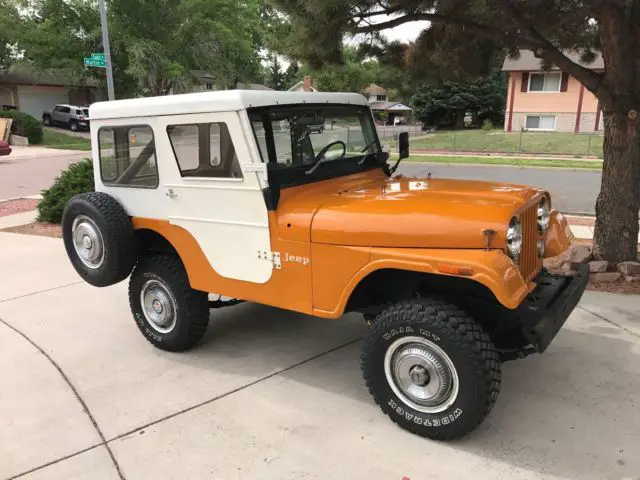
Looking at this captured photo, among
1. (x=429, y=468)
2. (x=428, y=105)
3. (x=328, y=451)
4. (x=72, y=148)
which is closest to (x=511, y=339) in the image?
(x=429, y=468)

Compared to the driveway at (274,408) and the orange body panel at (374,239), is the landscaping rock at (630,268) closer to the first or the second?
the driveway at (274,408)

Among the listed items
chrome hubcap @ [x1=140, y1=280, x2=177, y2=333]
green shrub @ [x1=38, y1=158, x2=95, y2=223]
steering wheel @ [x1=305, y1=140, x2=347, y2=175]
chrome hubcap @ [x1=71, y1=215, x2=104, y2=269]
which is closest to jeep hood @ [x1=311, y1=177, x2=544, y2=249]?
steering wheel @ [x1=305, y1=140, x2=347, y2=175]

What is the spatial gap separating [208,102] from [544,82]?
3314 cm

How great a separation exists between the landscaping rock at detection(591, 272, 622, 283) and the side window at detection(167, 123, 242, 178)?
409 cm

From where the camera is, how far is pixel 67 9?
3198 centimetres

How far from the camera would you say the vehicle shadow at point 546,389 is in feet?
9.51

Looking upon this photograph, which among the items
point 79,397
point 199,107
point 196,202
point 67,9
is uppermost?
point 67,9

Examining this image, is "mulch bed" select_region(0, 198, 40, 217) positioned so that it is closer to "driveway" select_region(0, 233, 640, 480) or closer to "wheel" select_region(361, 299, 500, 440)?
"driveway" select_region(0, 233, 640, 480)

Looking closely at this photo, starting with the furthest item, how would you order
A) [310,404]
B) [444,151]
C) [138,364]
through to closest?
[444,151] → [138,364] → [310,404]

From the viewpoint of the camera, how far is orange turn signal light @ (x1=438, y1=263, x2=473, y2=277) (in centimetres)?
272

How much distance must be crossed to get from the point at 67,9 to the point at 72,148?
9.88m

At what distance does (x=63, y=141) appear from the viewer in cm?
3083

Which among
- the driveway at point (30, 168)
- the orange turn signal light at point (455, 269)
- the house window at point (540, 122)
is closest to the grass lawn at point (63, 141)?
the driveway at point (30, 168)

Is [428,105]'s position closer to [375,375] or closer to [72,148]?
[72,148]
